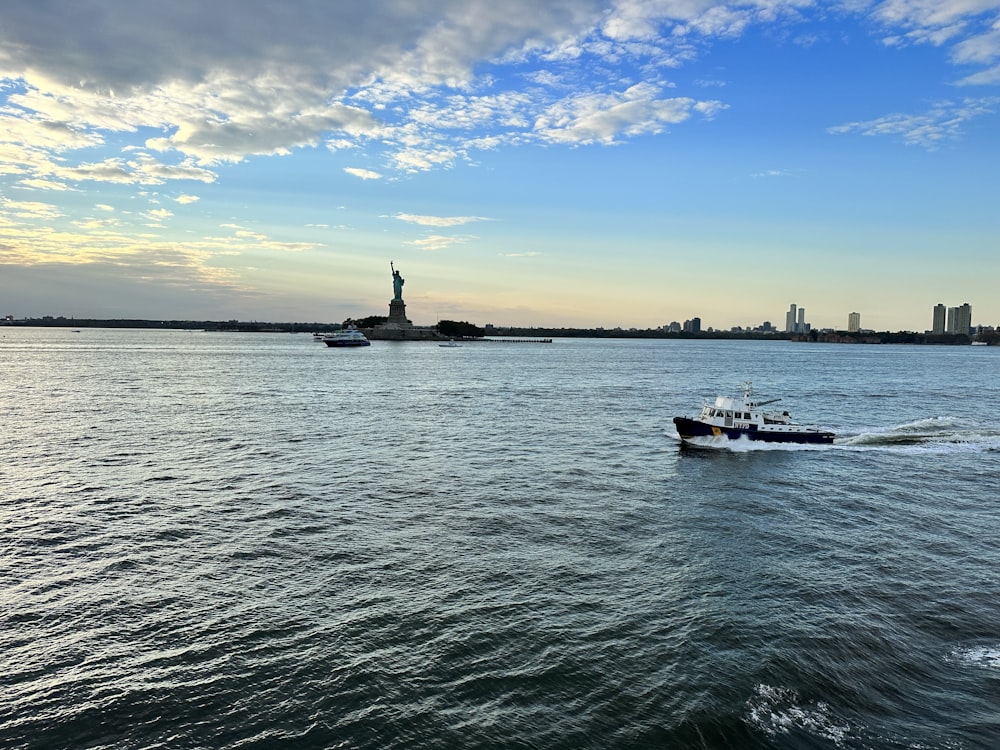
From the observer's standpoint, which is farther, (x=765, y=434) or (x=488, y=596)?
(x=765, y=434)

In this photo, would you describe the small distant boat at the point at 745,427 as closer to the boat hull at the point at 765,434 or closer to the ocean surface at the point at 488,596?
the boat hull at the point at 765,434

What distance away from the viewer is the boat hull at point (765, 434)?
161 ft

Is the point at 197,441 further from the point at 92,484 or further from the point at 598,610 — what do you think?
the point at 598,610

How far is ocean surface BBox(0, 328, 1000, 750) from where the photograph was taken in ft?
44.7

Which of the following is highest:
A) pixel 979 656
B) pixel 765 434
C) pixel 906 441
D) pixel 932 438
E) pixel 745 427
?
pixel 745 427

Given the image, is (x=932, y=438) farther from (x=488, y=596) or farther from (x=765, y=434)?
(x=488, y=596)

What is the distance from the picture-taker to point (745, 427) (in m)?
50.1

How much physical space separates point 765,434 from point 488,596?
3720cm

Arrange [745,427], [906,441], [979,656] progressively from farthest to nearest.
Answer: [906,441] → [745,427] → [979,656]

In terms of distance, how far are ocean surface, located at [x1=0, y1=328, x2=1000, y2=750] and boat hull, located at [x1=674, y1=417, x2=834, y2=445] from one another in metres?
3.97

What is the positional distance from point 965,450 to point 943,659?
40.2m

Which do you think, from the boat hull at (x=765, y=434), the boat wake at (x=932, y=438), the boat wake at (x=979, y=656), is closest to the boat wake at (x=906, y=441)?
Answer: the boat wake at (x=932, y=438)

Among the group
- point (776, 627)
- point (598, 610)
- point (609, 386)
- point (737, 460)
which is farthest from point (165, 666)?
point (609, 386)

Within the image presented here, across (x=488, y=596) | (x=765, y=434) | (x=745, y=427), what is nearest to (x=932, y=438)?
(x=765, y=434)
